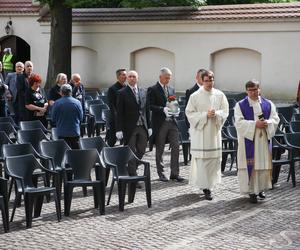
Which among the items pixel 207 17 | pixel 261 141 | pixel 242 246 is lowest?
pixel 242 246

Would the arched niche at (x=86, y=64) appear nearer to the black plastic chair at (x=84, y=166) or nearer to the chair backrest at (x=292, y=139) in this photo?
the chair backrest at (x=292, y=139)

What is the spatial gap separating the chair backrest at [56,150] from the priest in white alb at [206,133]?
6.79 ft

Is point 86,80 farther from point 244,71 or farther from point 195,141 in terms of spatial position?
point 195,141

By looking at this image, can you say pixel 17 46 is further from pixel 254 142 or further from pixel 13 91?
pixel 254 142

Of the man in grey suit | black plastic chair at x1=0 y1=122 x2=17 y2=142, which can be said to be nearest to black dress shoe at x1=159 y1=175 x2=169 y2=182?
black plastic chair at x1=0 y1=122 x2=17 y2=142

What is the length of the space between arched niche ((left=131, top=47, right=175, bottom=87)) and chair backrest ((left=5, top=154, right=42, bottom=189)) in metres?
16.8

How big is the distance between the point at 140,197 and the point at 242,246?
125 inches

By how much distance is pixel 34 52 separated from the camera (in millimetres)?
30719

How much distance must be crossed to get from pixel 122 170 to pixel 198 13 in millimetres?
14759

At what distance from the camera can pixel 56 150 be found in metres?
12.5

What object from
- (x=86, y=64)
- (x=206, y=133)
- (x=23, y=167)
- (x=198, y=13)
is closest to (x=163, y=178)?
(x=206, y=133)

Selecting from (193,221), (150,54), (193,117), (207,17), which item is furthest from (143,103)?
(150,54)

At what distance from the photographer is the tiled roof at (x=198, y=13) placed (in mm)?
24609

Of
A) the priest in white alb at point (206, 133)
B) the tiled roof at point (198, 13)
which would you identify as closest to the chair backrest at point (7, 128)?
the priest in white alb at point (206, 133)
